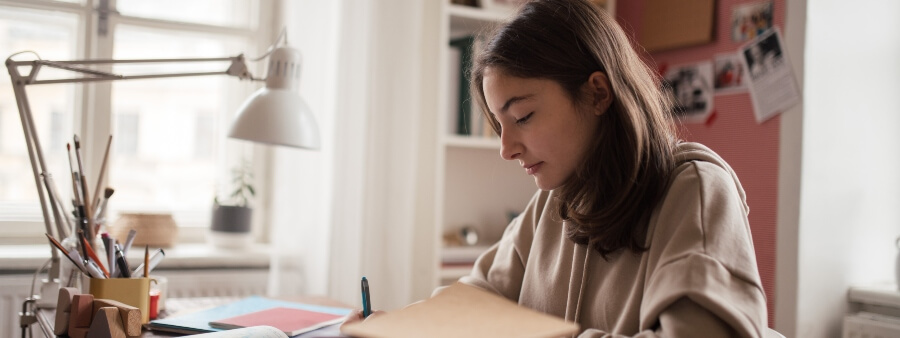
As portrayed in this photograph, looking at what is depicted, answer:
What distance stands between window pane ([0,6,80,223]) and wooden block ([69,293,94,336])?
1186 millimetres

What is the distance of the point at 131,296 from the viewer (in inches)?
53.4

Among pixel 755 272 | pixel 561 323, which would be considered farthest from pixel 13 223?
pixel 755 272

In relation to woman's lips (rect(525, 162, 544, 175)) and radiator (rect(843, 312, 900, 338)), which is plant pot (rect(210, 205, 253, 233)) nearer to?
woman's lips (rect(525, 162, 544, 175))

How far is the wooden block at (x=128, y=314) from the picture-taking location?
4.07 ft

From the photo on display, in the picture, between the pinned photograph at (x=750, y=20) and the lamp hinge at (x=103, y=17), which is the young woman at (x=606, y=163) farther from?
the lamp hinge at (x=103, y=17)

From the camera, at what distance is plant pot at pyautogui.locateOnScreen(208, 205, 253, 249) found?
2.36 m

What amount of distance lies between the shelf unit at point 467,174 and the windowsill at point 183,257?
0.57 meters

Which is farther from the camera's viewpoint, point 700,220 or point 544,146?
point 544,146

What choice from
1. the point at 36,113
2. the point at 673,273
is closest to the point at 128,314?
the point at 673,273

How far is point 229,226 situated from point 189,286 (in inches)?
8.5

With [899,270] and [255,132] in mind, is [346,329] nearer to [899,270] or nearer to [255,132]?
[255,132]

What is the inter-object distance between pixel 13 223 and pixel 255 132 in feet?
3.90

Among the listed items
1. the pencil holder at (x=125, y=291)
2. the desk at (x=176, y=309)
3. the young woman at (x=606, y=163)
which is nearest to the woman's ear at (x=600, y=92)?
the young woman at (x=606, y=163)

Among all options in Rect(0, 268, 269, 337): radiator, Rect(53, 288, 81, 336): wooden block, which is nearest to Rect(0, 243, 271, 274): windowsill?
Rect(0, 268, 269, 337): radiator
